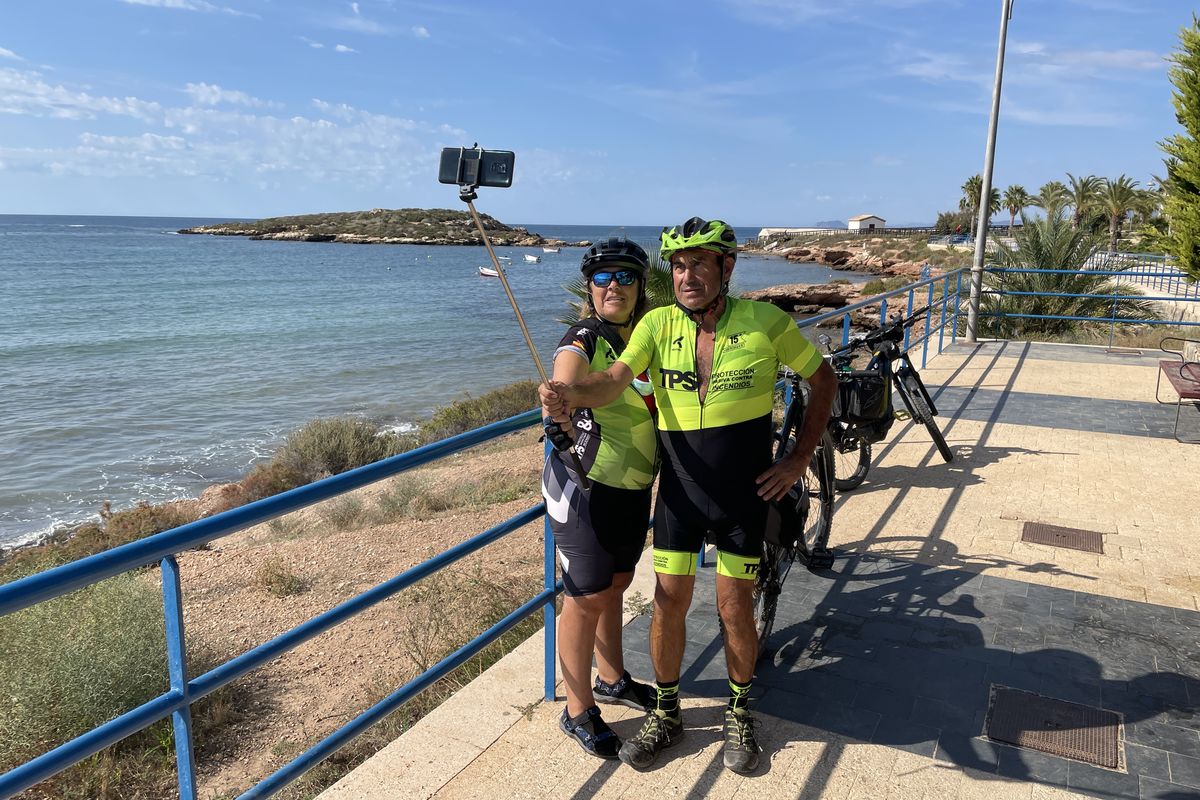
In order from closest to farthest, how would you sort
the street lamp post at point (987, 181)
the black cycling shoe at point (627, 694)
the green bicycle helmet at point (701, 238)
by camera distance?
Result: the green bicycle helmet at point (701, 238) → the black cycling shoe at point (627, 694) → the street lamp post at point (987, 181)

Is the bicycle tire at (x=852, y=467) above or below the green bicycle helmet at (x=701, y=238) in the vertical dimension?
below

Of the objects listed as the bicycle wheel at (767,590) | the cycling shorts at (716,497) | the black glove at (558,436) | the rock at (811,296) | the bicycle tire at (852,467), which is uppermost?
the rock at (811,296)

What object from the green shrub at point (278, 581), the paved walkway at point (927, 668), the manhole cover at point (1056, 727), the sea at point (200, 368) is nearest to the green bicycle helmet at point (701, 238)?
the paved walkway at point (927, 668)

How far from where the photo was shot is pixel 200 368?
25625mm

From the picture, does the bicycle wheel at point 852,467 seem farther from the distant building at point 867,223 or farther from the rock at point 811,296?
the distant building at point 867,223

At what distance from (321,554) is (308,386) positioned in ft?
51.3

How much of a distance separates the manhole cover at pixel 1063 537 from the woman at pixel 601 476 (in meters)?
3.46

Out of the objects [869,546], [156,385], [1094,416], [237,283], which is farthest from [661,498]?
[237,283]

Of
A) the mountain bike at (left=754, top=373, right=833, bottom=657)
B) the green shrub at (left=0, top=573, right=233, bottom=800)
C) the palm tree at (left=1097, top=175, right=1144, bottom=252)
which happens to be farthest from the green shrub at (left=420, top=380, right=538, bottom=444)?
the palm tree at (left=1097, top=175, right=1144, bottom=252)

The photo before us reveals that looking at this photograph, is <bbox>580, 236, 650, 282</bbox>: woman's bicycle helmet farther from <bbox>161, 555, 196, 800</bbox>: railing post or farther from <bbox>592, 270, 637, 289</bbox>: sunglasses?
<bbox>161, 555, 196, 800</bbox>: railing post

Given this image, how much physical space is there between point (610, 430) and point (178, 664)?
144 cm

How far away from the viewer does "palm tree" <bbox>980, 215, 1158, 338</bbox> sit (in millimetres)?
14867

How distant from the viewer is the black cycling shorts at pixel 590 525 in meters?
2.77

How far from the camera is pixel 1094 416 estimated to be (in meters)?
8.41
